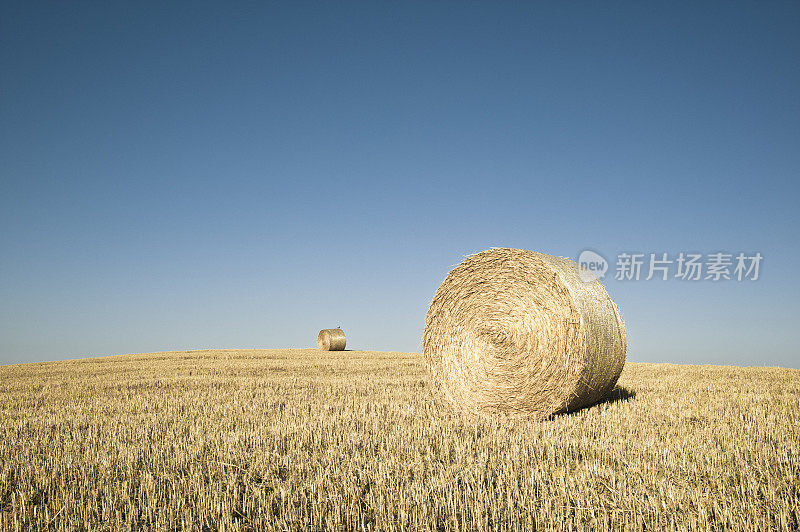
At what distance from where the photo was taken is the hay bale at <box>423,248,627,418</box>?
21.1 feet

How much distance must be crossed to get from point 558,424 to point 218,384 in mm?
7353

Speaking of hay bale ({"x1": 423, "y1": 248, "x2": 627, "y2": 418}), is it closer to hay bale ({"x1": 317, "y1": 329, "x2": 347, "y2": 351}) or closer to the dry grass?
the dry grass

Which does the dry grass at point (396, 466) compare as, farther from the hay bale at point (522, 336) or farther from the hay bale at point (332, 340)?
the hay bale at point (332, 340)

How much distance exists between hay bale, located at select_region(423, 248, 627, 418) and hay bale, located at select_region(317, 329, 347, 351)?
1878 centimetres

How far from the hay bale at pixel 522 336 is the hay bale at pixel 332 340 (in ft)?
61.6

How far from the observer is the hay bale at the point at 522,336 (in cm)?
644

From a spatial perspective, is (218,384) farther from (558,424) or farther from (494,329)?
(558,424)

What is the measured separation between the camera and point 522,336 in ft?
22.5

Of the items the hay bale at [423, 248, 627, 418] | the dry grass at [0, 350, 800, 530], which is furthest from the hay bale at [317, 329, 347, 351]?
the hay bale at [423, 248, 627, 418]

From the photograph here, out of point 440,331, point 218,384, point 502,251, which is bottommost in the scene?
point 218,384

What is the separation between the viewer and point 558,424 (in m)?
5.76

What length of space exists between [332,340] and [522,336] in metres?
19.9

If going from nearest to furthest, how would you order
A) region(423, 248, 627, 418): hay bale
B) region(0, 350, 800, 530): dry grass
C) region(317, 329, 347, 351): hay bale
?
region(0, 350, 800, 530): dry grass < region(423, 248, 627, 418): hay bale < region(317, 329, 347, 351): hay bale

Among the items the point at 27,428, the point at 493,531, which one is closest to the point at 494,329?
the point at 493,531
